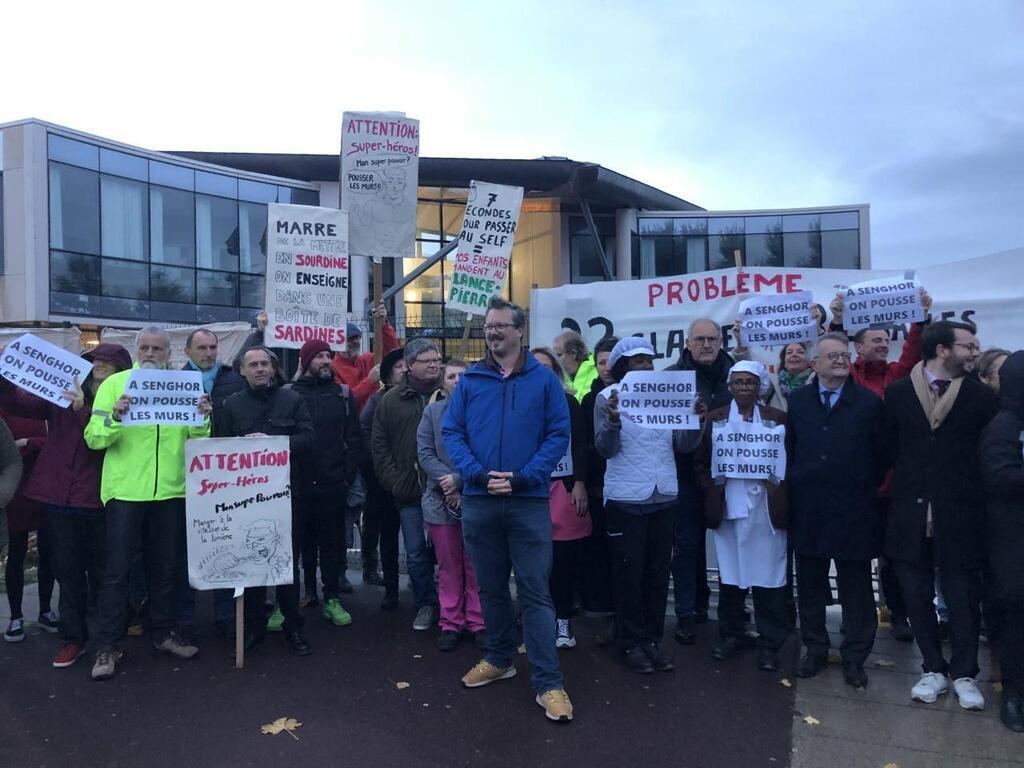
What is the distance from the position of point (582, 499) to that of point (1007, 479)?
94.1 inches

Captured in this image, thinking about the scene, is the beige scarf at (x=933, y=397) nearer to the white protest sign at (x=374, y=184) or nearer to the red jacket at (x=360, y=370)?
the red jacket at (x=360, y=370)

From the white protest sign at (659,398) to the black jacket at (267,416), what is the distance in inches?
85.1

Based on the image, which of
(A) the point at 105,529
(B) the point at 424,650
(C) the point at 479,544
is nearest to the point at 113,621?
(A) the point at 105,529

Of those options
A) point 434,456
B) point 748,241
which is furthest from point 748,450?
point 748,241

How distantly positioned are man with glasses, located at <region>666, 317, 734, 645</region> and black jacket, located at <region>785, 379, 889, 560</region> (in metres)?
0.77

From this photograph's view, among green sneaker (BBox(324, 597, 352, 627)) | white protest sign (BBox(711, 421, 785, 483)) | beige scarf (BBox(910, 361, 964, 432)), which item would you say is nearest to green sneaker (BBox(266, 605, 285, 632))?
green sneaker (BBox(324, 597, 352, 627))

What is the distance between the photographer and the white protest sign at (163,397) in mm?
4906

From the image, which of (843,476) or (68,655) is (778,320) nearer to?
(843,476)

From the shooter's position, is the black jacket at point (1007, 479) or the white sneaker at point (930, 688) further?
the white sneaker at point (930, 688)

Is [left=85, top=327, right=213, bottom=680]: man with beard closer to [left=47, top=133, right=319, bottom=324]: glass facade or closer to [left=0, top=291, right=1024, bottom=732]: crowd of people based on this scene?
[left=0, top=291, right=1024, bottom=732]: crowd of people

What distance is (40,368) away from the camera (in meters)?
5.04

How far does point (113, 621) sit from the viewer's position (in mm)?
5055

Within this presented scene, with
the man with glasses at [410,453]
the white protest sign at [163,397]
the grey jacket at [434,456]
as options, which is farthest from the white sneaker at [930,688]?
the white protest sign at [163,397]

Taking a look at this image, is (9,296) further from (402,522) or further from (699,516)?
(699,516)
